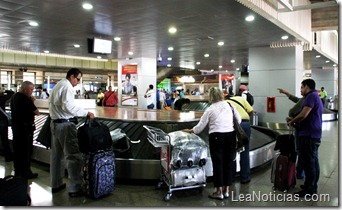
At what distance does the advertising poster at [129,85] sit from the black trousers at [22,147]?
483 inches

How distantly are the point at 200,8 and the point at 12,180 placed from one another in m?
5.41

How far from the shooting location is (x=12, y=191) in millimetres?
3105

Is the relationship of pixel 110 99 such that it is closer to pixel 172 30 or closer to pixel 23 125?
pixel 172 30

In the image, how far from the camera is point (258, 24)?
8.26 metres

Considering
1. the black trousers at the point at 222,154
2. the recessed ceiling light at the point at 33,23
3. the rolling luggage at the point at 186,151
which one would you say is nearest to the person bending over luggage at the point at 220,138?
the black trousers at the point at 222,154

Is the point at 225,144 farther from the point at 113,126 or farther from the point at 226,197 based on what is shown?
the point at 113,126

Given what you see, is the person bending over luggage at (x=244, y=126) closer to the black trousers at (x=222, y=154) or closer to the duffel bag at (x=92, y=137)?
the black trousers at (x=222, y=154)

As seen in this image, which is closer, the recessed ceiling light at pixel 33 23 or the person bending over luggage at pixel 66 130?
the person bending over luggage at pixel 66 130

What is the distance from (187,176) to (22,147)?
121 inches

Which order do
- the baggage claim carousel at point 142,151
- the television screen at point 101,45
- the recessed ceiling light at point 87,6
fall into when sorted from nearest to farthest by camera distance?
1. the baggage claim carousel at point 142,151
2. the recessed ceiling light at point 87,6
3. the television screen at point 101,45

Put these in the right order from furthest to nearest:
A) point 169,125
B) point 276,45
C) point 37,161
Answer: point 276,45 < point 37,161 < point 169,125

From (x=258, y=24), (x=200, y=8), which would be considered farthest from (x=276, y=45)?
(x=200, y=8)

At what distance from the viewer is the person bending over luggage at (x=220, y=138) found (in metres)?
3.94

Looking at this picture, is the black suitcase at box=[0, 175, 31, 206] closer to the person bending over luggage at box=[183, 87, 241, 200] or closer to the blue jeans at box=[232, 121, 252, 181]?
the person bending over luggage at box=[183, 87, 241, 200]
